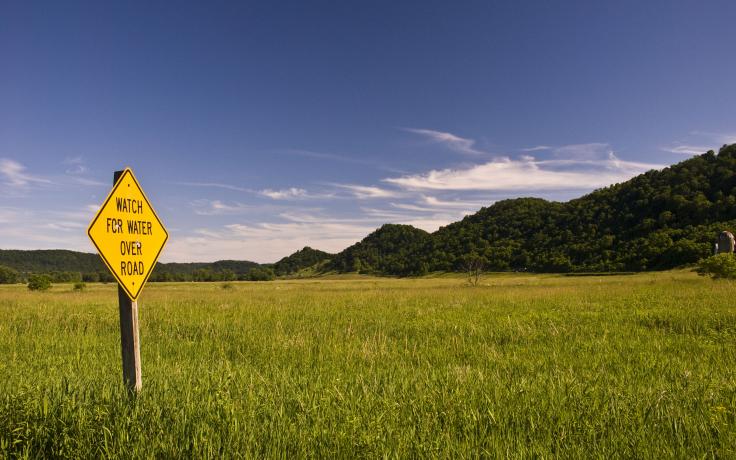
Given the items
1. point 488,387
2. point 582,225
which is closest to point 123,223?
point 488,387

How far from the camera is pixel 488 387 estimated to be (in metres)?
4.78

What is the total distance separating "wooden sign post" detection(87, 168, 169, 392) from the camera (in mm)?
3678

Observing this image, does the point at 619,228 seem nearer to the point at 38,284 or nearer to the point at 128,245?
the point at 38,284

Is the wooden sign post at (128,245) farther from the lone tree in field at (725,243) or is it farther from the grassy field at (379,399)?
the lone tree in field at (725,243)

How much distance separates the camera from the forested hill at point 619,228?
87.8 meters

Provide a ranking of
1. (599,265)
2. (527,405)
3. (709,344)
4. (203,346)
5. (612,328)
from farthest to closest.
A: (599,265)
(612,328)
(203,346)
(709,344)
(527,405)

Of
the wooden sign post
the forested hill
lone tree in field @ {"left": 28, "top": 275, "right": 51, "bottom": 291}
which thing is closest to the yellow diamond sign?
the wooden sign post

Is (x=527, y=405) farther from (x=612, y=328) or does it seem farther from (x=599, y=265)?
(x=599, y=265)

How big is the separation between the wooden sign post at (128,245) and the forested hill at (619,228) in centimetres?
9400

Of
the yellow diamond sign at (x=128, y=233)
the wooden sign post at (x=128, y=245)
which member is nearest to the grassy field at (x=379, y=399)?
the wooden sign post at (x=128, y=245)

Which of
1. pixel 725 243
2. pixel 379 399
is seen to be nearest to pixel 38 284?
pixel 379 399

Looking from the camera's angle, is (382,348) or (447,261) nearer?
(382,348)

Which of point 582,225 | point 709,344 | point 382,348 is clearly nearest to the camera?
point 382,348

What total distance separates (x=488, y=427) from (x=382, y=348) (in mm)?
3793
